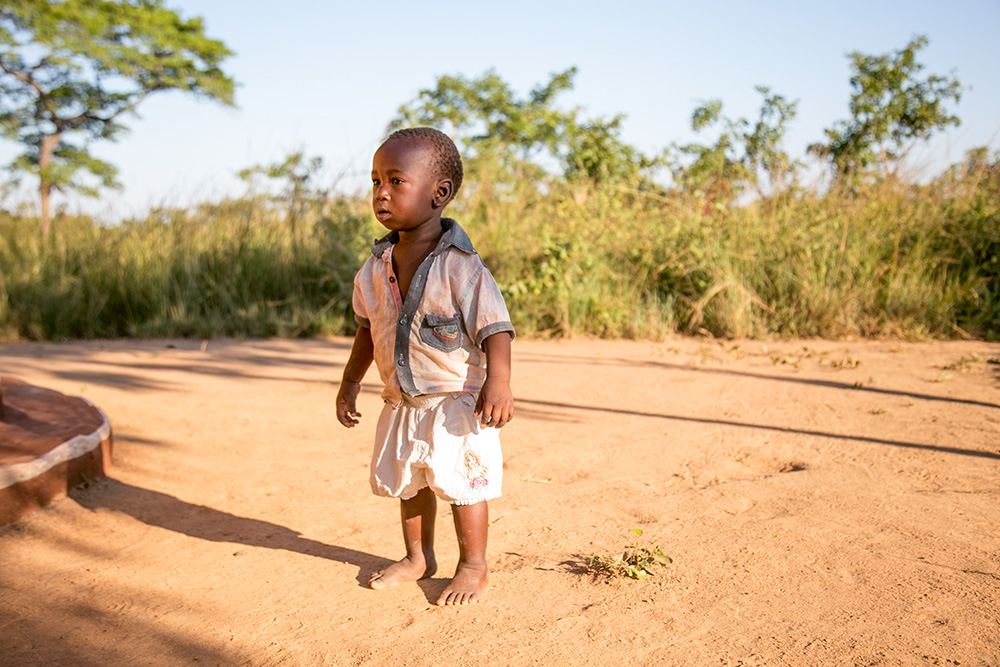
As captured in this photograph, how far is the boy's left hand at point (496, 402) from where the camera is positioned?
79.9 inches

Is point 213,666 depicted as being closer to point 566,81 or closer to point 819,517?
point 819,517

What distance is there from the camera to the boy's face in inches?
81.3

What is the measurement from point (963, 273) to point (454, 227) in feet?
22.1

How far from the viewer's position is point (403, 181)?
206 centimetres

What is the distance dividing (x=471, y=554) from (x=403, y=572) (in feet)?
0.76

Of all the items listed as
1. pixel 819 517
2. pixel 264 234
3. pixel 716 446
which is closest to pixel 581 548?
pixel 819 517

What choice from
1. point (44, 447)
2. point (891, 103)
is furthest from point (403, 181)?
point (891, 103)

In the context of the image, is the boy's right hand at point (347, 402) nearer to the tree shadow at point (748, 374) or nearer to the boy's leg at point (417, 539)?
the boy's leg at point (417, 539)

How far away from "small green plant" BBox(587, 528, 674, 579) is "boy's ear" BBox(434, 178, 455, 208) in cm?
106

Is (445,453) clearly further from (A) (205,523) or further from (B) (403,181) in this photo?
(A) (205,523)

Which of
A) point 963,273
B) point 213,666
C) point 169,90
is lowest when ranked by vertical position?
point 213,666

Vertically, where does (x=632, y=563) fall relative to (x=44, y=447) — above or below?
below

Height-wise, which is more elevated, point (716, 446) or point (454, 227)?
point (454, 227)

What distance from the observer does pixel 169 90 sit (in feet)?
69.0
